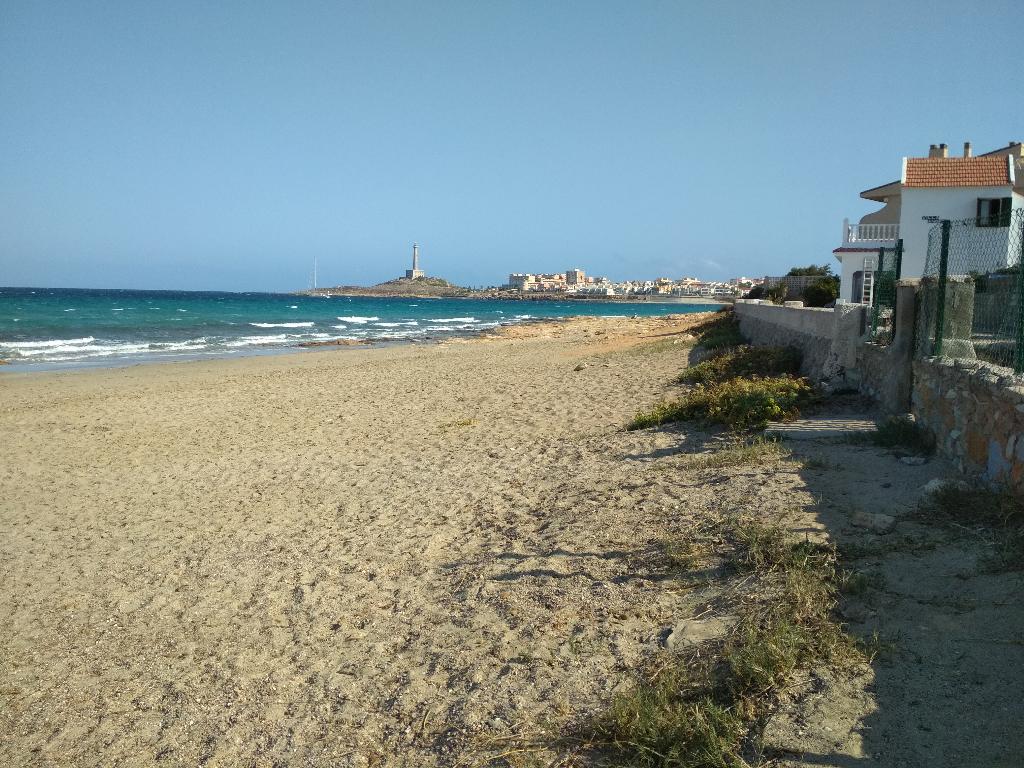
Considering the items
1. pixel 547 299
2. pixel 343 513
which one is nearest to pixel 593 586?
pixel 343 513

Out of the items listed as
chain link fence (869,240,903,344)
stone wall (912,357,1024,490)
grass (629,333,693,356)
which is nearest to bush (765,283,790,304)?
grass (629,333,693,356)

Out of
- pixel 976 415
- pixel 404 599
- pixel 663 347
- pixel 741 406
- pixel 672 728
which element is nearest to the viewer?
pixel 672 728

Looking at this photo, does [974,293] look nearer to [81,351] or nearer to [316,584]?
[316,584]

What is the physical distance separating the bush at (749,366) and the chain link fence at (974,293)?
13.7ft

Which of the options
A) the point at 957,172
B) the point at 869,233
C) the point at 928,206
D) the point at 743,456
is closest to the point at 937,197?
the point at 928,206

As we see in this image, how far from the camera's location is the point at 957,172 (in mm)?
26156

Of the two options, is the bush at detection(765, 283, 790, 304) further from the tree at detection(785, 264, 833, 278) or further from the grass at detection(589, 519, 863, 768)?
the grass at detection(589, 519, 863, 768)

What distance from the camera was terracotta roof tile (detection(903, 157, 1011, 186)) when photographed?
25641 mm

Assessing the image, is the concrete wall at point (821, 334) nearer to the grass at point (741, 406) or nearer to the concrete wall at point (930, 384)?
the concrete wall at point (930, 384)

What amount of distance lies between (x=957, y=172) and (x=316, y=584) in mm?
27697

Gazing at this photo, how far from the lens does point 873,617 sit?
13.0 feet

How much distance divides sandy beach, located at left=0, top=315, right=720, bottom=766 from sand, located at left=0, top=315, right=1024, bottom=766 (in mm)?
22

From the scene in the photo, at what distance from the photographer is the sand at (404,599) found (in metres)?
3.65

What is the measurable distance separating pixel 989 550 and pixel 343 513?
5.58 meters
